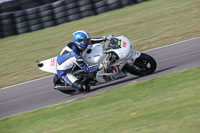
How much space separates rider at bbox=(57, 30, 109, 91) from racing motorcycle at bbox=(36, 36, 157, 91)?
0.38 ft

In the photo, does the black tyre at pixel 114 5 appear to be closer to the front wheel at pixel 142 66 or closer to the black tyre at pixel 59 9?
the black tyre at pixel 59 9

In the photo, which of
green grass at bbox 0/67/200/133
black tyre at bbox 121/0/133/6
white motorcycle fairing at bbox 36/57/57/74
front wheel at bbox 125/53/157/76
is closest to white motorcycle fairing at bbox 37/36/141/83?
front wheel at bbox 125/53/157/76

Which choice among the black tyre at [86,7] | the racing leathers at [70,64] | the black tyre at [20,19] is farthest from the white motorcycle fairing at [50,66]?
the black tyre at [20,19]

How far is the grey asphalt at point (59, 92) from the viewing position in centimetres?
910

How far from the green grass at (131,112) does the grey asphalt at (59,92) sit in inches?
29.6

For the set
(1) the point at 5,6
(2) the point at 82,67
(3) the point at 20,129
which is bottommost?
(3) the point at 20,129

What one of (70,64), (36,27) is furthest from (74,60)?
(36,27)

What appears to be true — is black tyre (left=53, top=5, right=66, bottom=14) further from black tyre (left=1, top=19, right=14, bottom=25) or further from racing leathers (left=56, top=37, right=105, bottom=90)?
racing leathers (left=56, top=37, right=105, bottom=90)

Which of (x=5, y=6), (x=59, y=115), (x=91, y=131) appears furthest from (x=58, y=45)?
(x=91, y=131)

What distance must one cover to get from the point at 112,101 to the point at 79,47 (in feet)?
6.43

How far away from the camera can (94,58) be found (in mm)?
8977

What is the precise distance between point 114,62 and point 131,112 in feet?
8.48

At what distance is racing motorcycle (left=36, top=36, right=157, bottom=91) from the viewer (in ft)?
28.6

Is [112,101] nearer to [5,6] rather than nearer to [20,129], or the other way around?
[20,129]
